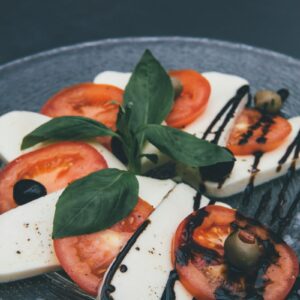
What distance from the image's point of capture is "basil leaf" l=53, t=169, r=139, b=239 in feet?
7.14

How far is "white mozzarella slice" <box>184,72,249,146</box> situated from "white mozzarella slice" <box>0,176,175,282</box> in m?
0.53

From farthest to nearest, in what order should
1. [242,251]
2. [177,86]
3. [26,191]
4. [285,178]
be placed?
[177,86], [285,178], [26,191], [242,251]

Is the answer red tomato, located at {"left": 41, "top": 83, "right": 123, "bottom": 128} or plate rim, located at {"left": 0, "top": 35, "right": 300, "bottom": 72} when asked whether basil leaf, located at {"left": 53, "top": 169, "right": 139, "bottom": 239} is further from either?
plate rim, located at {"left": 0, "top": 35, "right": 300, "bottom": 72}

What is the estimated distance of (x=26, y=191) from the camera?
2.47m

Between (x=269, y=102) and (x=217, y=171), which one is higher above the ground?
(x=269, y=102)

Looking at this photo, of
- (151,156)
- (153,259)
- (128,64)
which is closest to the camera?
(153,259)

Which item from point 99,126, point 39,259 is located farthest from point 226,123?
point 39,259

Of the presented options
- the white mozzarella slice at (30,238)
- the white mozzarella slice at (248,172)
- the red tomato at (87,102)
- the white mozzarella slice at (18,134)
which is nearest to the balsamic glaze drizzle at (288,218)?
the white mozzarella slice at (248,172)

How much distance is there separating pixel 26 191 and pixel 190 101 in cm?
103

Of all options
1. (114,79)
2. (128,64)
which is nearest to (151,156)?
(114,79)

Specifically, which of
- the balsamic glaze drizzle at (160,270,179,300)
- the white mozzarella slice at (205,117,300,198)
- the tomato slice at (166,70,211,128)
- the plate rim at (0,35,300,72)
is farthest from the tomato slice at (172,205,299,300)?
the plate rim at (0,35,300,72)

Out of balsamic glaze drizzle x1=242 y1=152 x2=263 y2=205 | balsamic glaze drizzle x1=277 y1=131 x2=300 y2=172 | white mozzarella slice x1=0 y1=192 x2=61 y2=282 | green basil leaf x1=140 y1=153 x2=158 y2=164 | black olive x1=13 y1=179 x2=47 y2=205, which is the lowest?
white mozzarella slice x1=0 y1=192 x2=61 y2=282

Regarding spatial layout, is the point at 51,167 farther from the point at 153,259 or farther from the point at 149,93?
the point at 153,259

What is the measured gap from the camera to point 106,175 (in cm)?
235
